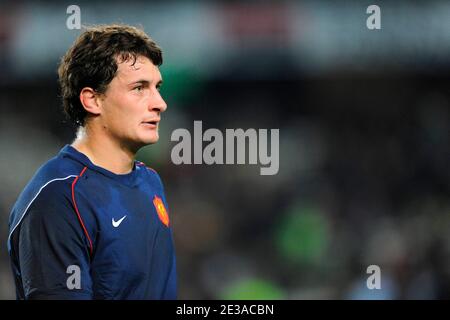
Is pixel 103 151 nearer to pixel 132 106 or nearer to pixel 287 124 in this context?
pixel 132 106

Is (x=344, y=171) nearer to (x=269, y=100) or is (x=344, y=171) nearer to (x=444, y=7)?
(x=269, y=100)

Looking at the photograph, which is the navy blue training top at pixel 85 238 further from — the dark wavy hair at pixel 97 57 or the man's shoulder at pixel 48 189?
the dark wavy hair at pixel 97 57

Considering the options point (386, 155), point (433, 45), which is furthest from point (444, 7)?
point (386, 155)

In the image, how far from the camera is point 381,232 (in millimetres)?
8188

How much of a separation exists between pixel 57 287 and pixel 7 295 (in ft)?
15.5

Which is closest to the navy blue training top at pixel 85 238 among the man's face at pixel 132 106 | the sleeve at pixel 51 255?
the sleeve at pixel 51 255

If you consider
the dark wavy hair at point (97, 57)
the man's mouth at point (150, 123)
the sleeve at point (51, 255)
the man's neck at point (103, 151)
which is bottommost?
the sleeve at point (51, 255)

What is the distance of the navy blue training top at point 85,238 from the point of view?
8.54 ft

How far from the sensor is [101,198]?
110 inches

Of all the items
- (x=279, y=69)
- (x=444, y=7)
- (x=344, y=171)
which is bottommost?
(x=344, y=171)

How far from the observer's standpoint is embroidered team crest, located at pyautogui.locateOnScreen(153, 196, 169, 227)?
304 cm

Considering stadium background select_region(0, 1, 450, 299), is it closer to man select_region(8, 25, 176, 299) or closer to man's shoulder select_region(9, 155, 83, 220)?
man select_region(8, 25, 176, 299)

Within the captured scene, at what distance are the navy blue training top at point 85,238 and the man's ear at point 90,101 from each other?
180 millimetres

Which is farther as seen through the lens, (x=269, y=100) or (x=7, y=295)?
(x=269, y=100)
